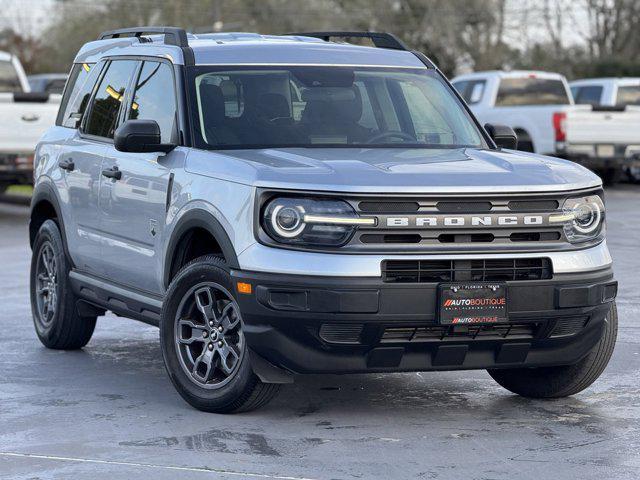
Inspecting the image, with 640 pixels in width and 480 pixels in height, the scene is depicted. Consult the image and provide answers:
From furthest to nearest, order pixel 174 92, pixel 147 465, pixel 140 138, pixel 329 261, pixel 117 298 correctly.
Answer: pixel 117 298 < pixel 174 92 < pixel 140 138 < pixel 329 261 < pixel 147 465

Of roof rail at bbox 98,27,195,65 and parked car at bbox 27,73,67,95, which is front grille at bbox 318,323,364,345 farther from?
parked car at bbox 27,73,67,95

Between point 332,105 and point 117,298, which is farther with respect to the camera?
point 117,298

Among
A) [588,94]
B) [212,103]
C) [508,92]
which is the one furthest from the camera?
[588,94]

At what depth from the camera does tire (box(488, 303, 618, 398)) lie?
7281mm

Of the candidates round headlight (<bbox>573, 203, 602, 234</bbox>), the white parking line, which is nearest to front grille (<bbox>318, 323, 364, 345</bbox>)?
the white parking line

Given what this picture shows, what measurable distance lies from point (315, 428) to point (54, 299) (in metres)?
2.99

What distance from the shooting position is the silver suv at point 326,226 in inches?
256

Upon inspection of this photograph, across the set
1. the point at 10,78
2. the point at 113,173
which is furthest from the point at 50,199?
the point at 10,78

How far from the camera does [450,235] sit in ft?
21.6

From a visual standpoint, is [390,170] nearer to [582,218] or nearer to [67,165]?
[582,218]

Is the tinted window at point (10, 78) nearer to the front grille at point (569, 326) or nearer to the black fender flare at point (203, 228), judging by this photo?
the black fender flare at point (203, 228)

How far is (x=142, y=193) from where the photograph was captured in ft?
25.6

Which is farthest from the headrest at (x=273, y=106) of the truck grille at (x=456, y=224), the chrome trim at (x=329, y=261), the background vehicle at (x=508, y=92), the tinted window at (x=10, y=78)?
the background vehicle at (x=508, y=92)

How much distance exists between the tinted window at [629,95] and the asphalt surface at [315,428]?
19.1 metres
